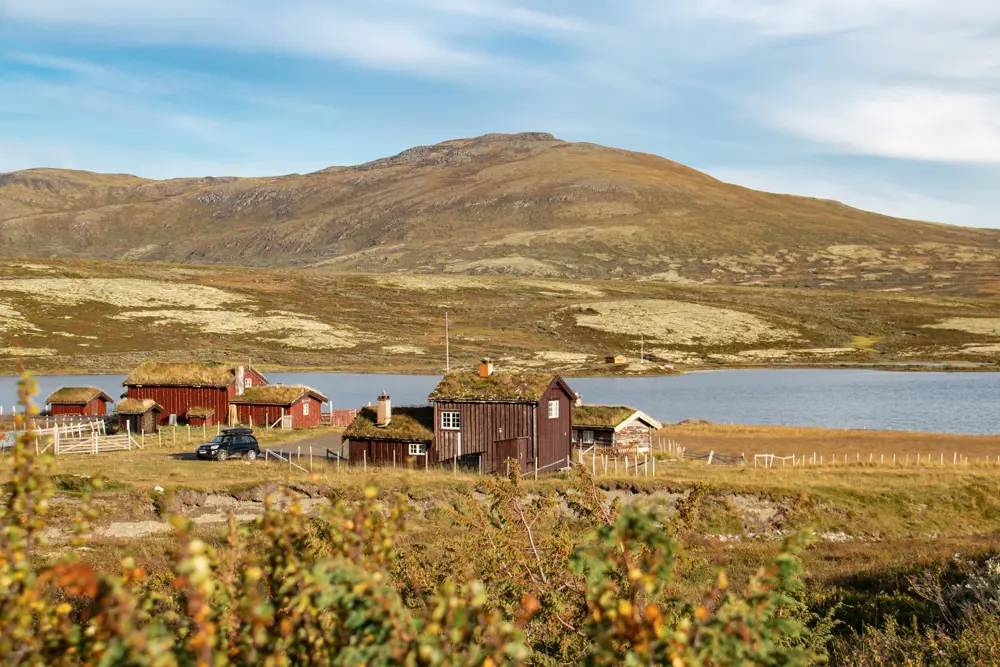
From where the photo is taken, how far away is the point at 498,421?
1825 inches

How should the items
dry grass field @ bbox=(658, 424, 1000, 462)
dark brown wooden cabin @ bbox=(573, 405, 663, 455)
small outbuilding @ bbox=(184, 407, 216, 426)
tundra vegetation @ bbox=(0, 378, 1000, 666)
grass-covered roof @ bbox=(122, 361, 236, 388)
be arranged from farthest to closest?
1. grass-covered roof @ bbox=(122, 361, 236, 388)
2. small outbuilding @ bbox=(184, 407, 216, 426)
3. dry grass field @ bbox=(658, 424, 1000, 462)
4. dark brown wooden cabin @ bbox=(573, 405, 663, 455)
5. tundra vegetation @ bbox=(0, 378, 1000, 666)

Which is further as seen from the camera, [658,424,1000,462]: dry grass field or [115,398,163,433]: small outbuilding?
[115,398,163,433]: small outbuilding

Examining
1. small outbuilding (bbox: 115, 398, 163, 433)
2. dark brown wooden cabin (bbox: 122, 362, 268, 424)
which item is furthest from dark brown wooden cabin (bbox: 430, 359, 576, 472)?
small outbuilding (bbox: 115, 398, 163, 433)

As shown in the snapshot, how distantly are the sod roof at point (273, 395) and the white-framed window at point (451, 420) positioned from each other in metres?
22.5

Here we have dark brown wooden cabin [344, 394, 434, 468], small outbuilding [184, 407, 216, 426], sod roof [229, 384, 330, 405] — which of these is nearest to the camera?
dark brown wooden cabin [344, 394, 434, 468]

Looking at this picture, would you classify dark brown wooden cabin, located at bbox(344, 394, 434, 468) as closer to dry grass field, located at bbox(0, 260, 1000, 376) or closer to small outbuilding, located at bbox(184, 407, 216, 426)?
small outbuilding, located at bbox(184, 407, 216, 426)

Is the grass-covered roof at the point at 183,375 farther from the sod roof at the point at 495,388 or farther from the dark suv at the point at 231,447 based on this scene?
the sod roof at the point at 495,388

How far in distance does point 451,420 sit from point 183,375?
30.4 meters

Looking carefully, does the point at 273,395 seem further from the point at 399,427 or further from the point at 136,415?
the point at 399,427

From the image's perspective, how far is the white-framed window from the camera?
154 feet

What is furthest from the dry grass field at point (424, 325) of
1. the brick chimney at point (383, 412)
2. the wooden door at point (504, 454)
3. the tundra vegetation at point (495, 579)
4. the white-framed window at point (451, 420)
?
the tundra vegetation at point (495, 579)

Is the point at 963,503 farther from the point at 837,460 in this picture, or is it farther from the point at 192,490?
the point at 192,490

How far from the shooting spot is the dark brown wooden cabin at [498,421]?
150 feet

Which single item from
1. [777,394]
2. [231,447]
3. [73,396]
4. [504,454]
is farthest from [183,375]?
[777,394]
